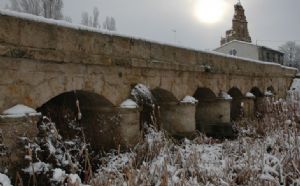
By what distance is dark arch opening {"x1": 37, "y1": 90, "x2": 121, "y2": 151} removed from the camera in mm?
5086

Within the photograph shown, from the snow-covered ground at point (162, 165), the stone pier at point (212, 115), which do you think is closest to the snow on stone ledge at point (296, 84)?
the stone pier at point (212, 115)

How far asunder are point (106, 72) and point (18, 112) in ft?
5.04

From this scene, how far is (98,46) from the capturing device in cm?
482

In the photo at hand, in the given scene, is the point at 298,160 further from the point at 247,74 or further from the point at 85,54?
the point at 247,74

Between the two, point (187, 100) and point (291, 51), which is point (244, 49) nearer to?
point (187, 100)

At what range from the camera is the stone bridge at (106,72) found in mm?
3838

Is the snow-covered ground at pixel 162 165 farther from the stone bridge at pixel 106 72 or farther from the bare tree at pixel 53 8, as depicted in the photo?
the bare tree at pixel 53 8

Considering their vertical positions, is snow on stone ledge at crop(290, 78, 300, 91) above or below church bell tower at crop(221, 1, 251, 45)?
below

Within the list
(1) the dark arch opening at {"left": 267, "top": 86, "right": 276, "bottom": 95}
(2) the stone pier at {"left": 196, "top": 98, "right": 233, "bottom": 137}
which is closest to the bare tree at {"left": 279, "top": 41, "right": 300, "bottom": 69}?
(1) the dark arch opening at {"left": 267, "top": 86, "right": 276, "bottom": 95}

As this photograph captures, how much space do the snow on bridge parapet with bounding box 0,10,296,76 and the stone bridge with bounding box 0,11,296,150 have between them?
0.01 m

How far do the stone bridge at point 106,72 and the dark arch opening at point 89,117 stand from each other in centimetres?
3

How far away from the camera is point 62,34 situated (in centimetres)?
430

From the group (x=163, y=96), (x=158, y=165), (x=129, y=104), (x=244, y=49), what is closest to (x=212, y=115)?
(x=163, y=96)

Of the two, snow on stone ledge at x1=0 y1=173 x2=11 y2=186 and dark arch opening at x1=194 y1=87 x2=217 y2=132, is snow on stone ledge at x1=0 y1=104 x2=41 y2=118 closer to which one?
snow on stone ledge at x1=0 y1=173 x2=11 y2=186
